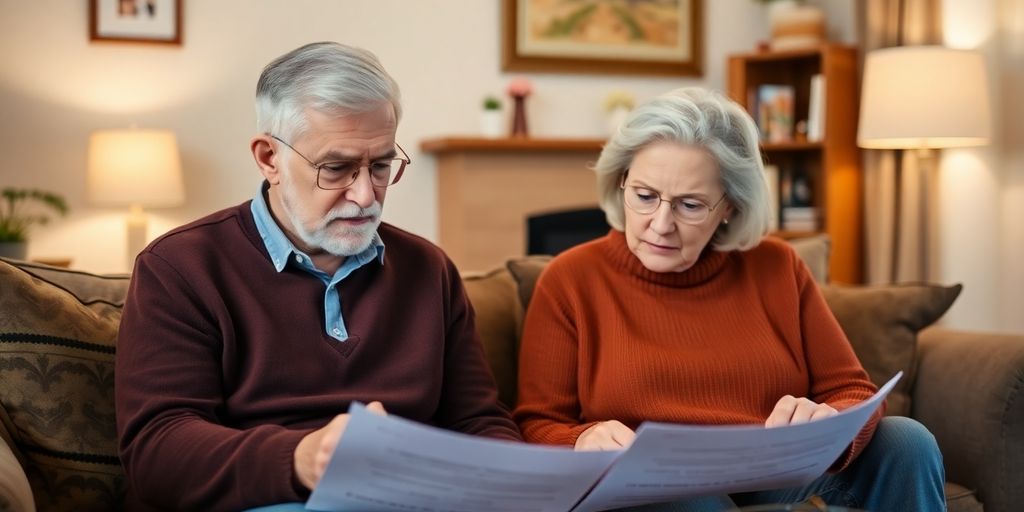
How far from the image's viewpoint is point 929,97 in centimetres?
394

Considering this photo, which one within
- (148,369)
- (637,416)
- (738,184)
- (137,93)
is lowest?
(637,416)

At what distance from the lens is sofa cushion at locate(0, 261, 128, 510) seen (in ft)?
5.36

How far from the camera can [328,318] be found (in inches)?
63.9

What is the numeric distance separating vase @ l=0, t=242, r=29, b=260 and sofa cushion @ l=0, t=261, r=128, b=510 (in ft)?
7.45

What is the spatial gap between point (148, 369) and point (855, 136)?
3.86 m

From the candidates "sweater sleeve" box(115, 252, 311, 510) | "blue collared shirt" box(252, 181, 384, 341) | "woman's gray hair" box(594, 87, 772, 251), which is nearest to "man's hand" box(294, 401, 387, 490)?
"sweater sleeve" box(115, 252, 311, 510)

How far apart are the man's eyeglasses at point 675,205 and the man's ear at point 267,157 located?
598 millimetres

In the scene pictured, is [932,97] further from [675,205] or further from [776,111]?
[675,205]

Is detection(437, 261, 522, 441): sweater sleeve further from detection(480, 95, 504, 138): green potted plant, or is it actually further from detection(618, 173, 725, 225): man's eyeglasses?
detection(480, 95, 504, 138): green potted plant

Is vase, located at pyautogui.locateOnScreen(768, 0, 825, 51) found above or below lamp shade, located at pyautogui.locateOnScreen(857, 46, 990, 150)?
above

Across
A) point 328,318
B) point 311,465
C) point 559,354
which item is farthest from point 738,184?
point 311,465

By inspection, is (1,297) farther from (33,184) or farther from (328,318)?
(33,184)

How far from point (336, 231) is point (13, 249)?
8.64 ft

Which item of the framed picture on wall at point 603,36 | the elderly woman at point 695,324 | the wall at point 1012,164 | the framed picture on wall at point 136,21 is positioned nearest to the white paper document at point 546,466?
the elderly woman at point 695,324
